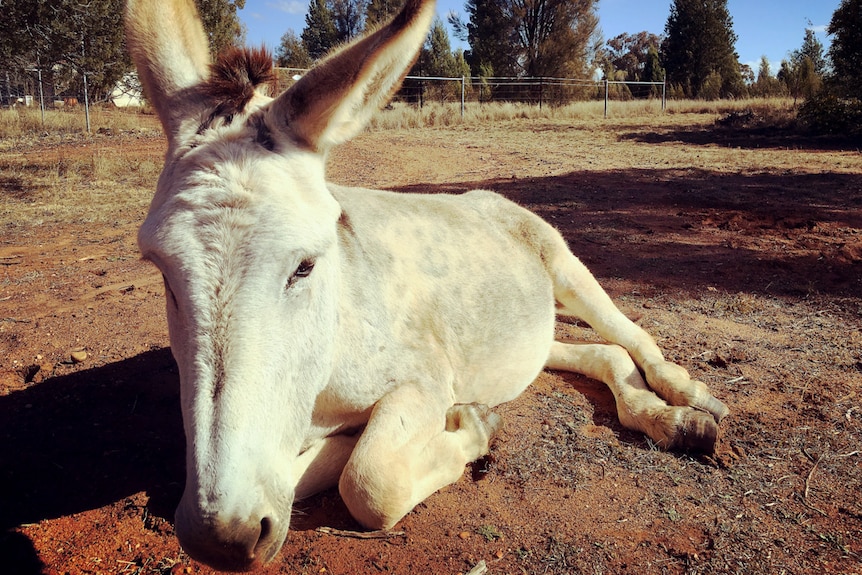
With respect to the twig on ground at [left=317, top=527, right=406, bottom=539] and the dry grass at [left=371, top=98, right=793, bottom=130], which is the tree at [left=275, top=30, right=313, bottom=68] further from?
the twig on ground at [left=317, top=527, right=406, bottom=539]

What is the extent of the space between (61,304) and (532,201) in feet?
22.3

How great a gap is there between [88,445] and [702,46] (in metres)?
44.7

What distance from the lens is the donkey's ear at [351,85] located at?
6.60 feet

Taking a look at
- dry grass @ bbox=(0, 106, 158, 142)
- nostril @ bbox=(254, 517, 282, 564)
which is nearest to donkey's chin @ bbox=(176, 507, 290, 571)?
nostril @ bbox=(254, 517, 282, 564)

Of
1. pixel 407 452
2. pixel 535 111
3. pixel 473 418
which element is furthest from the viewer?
pixel 535 111

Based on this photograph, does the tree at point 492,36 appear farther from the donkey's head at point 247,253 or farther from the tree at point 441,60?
the donkey's head at point 247,253

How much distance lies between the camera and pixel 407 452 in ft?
8.67

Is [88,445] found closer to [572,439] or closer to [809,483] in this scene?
[572,439]

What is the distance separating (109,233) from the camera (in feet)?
27.1

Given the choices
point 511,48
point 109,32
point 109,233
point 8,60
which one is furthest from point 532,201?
point 511,48

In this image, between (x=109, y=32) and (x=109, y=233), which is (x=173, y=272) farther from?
(x=109, y=32)

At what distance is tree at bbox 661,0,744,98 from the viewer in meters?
38.8

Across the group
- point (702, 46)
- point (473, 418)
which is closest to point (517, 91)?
point (702, 46)

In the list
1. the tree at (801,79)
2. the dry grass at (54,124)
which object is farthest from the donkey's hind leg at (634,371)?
the tree at (801,79)
